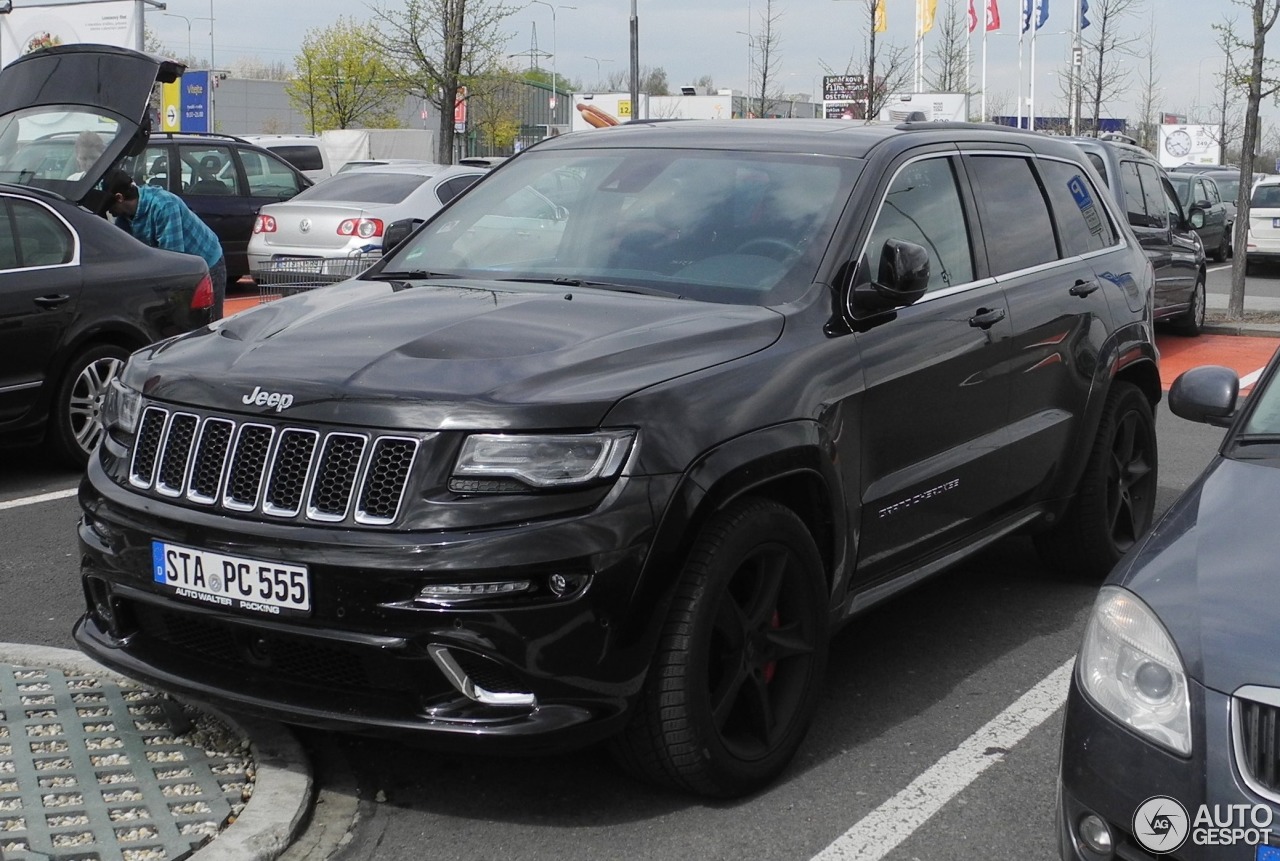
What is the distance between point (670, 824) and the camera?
385cm

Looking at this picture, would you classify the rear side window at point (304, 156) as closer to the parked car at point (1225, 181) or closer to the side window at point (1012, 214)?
the parked car at point (1225, 181)

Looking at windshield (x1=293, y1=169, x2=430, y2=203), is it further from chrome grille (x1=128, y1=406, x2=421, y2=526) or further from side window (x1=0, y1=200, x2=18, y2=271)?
chrome grille (x1=128, y1=406, x2=421, y2=526)

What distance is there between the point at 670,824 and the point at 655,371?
44.7 inches

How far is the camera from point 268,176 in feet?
60.5

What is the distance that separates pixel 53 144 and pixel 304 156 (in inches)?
680

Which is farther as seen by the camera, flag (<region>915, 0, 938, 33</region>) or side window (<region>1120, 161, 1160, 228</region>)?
flag (<region>915, 0, 938, 33</region>)

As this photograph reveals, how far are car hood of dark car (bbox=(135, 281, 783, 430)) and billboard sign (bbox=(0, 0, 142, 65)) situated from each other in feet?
80.9

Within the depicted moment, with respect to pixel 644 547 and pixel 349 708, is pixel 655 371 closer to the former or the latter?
pixel 644 547

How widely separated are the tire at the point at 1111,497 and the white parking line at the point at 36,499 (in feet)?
15.5

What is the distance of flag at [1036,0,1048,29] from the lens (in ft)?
172

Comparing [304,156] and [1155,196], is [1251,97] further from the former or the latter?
[304,156]

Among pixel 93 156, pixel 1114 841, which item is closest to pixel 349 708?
pixel 1114 841

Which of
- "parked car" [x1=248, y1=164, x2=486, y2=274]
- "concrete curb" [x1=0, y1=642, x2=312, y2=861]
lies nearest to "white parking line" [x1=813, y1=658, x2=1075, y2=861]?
"concrete curb" [x1=0, y1=642, x2=312, y2=861]

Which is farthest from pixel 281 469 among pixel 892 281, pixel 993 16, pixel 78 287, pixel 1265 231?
pixel 993 16
